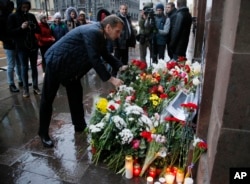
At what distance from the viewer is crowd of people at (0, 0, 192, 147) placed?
3230 millimetres

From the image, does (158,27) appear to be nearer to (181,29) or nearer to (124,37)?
(124,37)

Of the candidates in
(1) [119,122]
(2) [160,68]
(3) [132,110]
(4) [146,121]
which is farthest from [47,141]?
(2) [160,68]

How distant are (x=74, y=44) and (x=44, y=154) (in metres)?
1.43

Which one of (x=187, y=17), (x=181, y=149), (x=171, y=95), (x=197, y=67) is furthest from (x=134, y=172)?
(x=187, y=17)

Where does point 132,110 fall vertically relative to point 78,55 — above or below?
below

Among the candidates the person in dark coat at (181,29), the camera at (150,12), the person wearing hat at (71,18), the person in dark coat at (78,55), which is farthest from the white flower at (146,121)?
the person wearing hat at (71,18)

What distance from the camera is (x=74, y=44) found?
325 cm

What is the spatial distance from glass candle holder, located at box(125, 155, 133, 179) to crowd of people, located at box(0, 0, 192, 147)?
3.06ft

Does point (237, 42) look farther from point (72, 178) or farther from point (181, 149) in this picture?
point (72, 178)

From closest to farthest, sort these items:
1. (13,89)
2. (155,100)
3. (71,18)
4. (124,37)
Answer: (155,100), (13,89), (124,37), (71,18)

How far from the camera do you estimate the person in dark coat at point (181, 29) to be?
5723 millimetres

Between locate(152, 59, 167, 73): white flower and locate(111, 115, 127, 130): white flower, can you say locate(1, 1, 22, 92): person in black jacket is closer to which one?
locate(152, 59, 167, 73): white flower

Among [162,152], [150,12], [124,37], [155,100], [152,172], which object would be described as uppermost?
[150,12]

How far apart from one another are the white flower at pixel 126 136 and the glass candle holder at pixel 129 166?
0.17 metres
